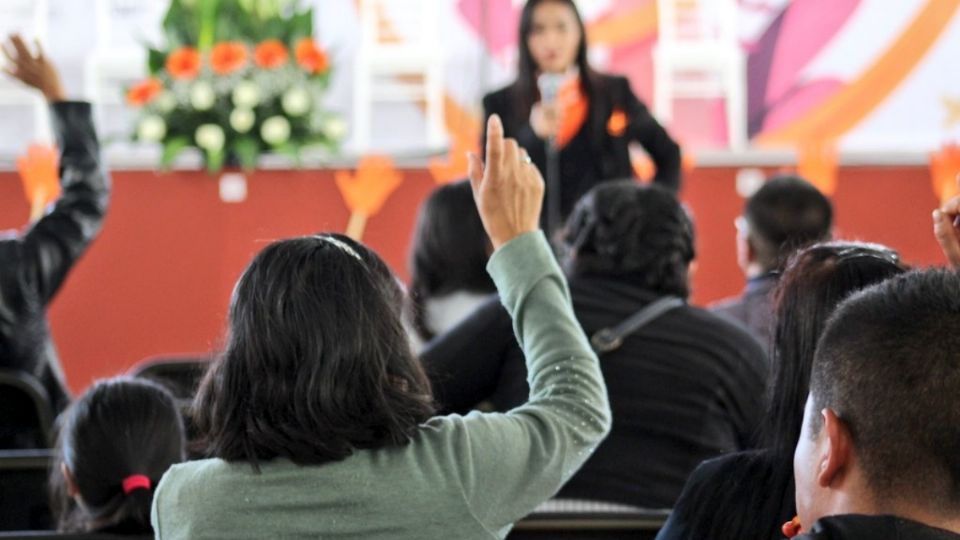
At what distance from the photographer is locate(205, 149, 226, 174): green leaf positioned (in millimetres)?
5180

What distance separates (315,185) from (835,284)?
3942 mm

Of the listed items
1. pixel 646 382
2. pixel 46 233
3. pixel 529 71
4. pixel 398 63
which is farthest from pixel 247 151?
pixel 646 382

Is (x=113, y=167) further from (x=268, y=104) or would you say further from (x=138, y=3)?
(x=138, y=3)

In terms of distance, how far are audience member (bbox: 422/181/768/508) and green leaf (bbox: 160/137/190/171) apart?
9.98 feet

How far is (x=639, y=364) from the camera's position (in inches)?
90.8

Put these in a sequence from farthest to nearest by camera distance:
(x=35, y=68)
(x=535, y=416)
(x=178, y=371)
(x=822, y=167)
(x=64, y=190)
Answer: (x=822, y=167) < (x=178, y=371) < (x=64, y=190) < (x=35, y=68) < (x=535, y=416)

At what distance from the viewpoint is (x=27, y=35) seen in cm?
608

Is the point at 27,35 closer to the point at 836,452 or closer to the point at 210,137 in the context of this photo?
the point at 210,137

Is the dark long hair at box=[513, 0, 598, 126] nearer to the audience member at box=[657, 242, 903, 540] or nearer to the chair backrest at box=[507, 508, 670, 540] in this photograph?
the chair backrest at box=[507, 508, 670, 540]

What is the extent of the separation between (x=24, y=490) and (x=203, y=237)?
309 cm

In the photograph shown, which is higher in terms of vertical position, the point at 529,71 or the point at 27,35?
the point at 27,35

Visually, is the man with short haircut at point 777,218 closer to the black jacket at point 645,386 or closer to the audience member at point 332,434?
the black jacket at point 645,386

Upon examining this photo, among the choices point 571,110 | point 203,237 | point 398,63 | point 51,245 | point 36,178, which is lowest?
point 203,237

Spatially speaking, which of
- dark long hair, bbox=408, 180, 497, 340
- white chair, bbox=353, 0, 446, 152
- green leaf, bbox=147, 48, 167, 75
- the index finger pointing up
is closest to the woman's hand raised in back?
the index finger pointing up
